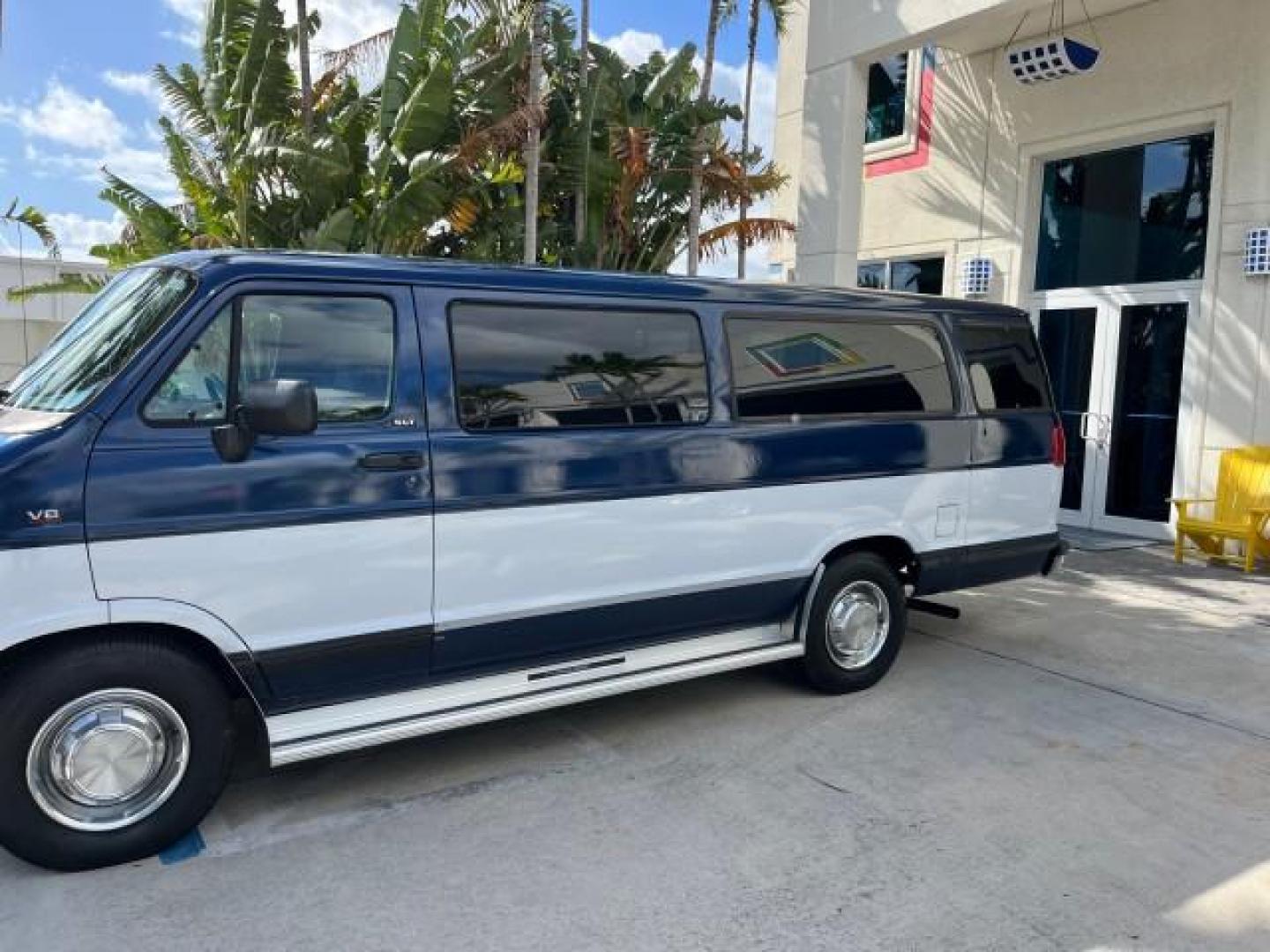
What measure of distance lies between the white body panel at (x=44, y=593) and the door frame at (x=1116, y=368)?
9.59 meters

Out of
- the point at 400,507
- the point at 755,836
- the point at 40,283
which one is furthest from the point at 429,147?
the point at 40,283

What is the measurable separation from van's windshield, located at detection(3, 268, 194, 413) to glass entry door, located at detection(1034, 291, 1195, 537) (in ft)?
30.5

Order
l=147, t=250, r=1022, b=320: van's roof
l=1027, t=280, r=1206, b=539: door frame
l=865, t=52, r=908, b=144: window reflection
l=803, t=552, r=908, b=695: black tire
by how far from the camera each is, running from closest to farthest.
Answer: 1. l=147, t=250, r=1022, b=320: van's roof
2. l=803, t=552, r=908, b=695: black tire
3. l=1027, t=280, r=1206, b=539: door frame
4. l=865, t=52, r=908, b=144: window reflection

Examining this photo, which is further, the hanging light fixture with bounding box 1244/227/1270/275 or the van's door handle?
the hanging light fixture with bounding box 1244/227/1270/275

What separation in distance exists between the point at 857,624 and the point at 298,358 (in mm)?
3239

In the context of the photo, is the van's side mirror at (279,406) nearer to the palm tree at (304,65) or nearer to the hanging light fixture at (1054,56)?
the hanging light fixture at (1054,56)

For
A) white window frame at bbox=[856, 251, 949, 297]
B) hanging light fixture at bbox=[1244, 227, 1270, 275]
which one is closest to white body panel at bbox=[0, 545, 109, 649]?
hanging light fixture at bbox=[1244, 227, 1270, 275]

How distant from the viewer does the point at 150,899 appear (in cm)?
327

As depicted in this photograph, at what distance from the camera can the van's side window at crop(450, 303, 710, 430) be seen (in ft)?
13.2

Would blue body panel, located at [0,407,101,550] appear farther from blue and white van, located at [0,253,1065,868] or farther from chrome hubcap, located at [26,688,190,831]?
chrome hubcap, located at [26,688,190,831]

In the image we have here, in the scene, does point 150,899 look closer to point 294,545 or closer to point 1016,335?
point 294,545

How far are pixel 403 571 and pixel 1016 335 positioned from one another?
4.09 m

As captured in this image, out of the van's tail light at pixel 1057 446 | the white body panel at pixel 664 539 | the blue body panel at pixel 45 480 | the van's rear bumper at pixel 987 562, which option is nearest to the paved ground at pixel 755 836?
the van's rear bumper at pixel 987 562

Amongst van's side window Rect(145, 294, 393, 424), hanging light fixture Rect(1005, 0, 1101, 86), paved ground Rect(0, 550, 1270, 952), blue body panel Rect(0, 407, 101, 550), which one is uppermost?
hanging light fixture Rect(1005, 0, 1101, 86)
